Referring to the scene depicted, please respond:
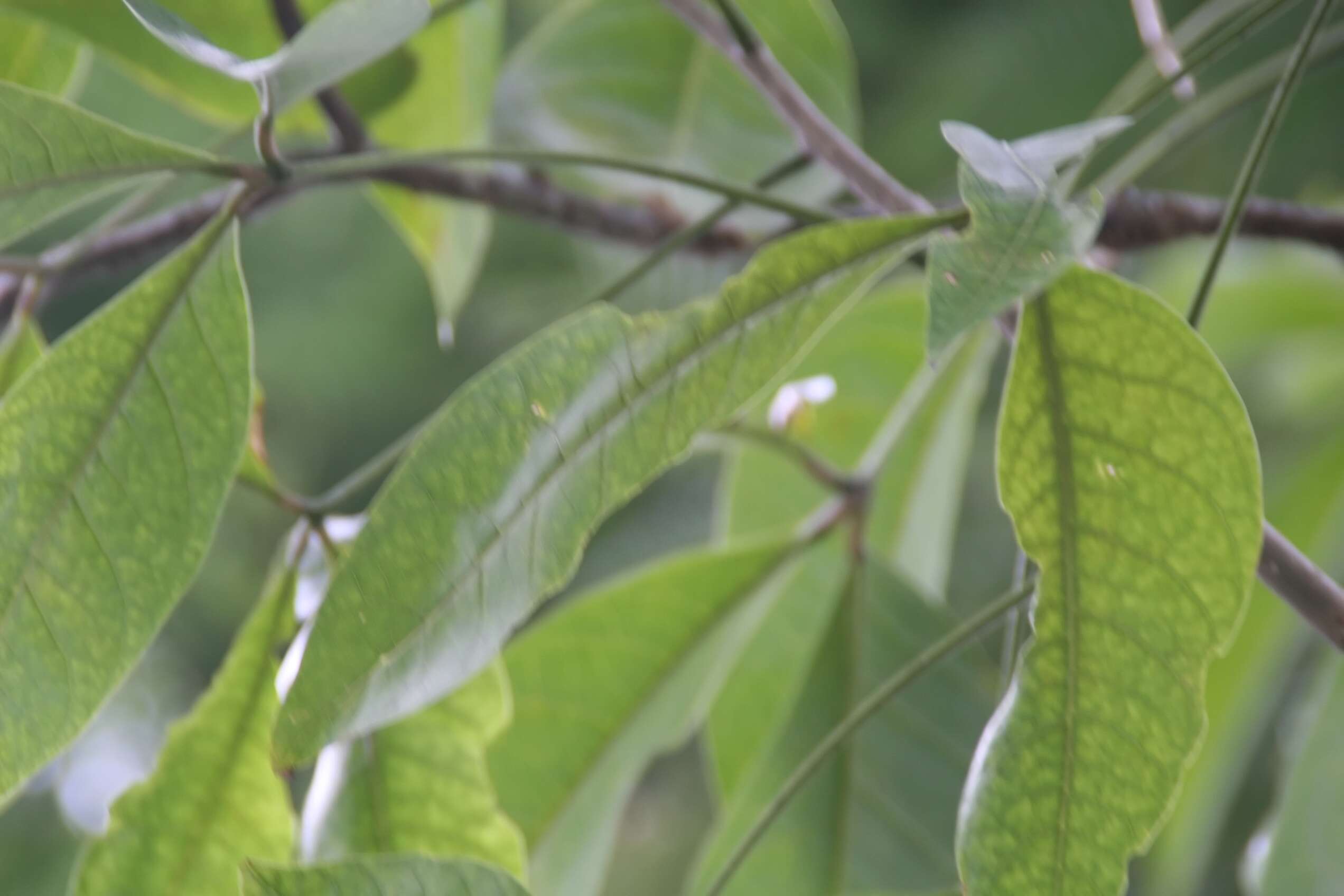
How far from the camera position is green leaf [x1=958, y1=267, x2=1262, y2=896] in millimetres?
208

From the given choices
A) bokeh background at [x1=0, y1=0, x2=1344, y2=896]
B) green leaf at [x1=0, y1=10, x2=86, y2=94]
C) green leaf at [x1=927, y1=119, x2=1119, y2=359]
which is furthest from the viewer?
bokeh background at [x1=0, y1=0, x2=1344, y2=896]

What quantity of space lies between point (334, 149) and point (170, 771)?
0.65ft

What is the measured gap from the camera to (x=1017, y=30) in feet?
3.87

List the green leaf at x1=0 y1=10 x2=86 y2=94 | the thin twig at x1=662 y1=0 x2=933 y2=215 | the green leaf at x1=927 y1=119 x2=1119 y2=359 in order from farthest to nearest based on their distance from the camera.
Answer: the green leaf at x1=0 y1=10 x2=86 y2=94
the thin twig at x1=662 y1=0 x2=933 y2=215
the green leaf at x1=927 y1=119 x2=1119 y2=359

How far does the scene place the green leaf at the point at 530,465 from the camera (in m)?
0.21

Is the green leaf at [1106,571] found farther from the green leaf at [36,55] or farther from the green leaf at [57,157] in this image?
the green leaf at [36,55]

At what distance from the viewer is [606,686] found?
43cm

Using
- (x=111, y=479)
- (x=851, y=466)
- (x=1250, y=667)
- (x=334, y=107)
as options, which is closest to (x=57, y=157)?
(x=111, y=479)

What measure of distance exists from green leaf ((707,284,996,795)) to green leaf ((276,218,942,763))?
0.21m

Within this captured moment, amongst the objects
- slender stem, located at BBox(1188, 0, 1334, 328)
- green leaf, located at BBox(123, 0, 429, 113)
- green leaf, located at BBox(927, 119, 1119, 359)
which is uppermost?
green leaf, located at BBox(123, 0, 429, 113)

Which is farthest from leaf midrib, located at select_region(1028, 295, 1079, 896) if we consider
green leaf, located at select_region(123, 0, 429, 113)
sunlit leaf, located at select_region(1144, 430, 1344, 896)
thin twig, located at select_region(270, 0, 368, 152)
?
sunlit leaf, located at select_region(1144, 430, 1344, 896)

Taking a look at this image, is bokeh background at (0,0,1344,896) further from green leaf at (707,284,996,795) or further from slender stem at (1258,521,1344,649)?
slender stem at (1258,521,1344,649)

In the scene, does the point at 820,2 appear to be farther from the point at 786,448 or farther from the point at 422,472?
the point at 422,472

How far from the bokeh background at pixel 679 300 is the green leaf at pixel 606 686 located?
110mm
